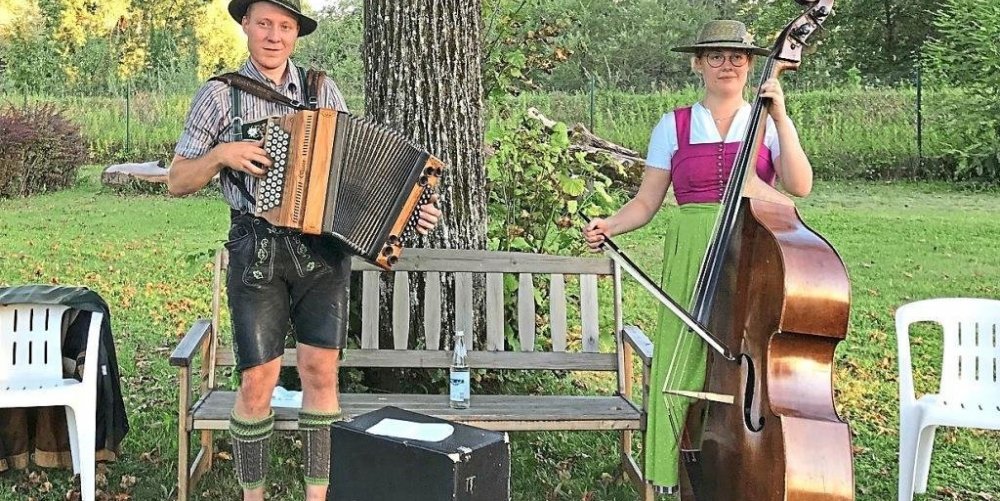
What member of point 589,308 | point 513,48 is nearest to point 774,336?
point 589,308

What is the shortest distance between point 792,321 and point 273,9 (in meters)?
1.77

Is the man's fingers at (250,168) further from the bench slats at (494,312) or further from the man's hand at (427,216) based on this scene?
the bench slats at (494,312)

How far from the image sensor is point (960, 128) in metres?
12.2

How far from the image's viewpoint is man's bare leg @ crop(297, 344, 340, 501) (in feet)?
10.5

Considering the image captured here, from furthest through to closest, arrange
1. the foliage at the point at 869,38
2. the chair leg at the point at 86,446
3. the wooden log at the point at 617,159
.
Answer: the foliage at the point at 869,38 < the wooden log at the point at 617,159 < the chair leg at the point at 86,446

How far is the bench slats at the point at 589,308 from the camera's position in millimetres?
3926

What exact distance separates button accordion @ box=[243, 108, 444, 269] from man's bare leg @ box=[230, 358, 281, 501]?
512mm

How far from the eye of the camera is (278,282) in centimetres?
303

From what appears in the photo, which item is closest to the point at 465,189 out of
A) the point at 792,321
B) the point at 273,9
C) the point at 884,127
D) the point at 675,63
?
the point at 273,9

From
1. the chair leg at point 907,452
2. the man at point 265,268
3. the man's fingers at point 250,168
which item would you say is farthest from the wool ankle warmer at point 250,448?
the chair leg at point 907,452

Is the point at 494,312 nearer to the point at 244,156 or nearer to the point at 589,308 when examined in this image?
the point at 589,308

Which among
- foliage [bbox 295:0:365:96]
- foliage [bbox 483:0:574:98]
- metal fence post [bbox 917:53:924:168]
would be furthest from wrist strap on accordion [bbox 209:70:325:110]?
metal fence post [bbox 917:53:924:168]

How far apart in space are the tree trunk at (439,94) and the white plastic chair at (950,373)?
5.58 ft

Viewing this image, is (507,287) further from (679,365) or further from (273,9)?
(273,9)
